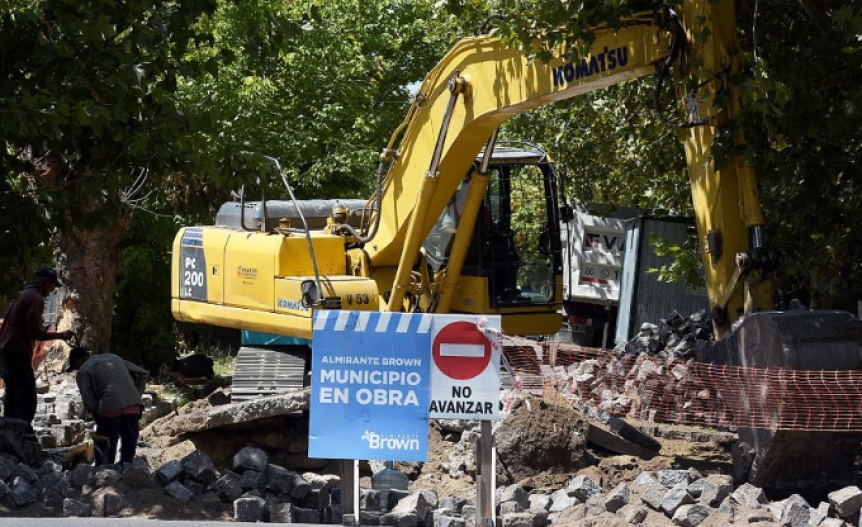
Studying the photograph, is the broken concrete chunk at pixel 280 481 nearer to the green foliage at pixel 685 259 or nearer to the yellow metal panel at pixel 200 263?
the yellow metal panel at pixel 200 263

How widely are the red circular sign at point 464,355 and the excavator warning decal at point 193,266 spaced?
776 centimetres

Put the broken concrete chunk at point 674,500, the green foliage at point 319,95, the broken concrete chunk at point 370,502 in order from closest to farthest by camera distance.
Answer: the broken concrete chunk at point 674,500 → the broken concrete chunk at point 370,502 → the green foliage at point 319,95

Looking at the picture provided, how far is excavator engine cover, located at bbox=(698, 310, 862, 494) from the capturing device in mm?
10016

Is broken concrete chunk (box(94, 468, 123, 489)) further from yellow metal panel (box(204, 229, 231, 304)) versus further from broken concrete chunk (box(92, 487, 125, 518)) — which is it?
yellow metal panel (box(204, 229, 231, 304))

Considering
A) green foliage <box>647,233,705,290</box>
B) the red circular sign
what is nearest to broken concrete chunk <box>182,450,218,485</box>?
the red circular sign

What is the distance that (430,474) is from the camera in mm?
11570

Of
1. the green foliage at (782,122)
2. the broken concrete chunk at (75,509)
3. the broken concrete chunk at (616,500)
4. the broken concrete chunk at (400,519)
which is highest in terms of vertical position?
the green foliage at (782,122)

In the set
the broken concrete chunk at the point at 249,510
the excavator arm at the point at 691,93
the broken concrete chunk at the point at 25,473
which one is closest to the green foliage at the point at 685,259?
the excavator arm at the point at 691,93

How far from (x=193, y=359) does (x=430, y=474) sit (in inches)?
368

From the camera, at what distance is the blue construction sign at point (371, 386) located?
888 cm

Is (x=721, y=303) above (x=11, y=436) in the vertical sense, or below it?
above

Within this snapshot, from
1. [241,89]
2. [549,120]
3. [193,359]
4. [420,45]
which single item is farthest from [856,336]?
[420,45]

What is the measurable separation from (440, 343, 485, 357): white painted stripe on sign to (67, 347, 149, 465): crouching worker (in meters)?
3.79

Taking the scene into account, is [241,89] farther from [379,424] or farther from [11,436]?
[379,424]
